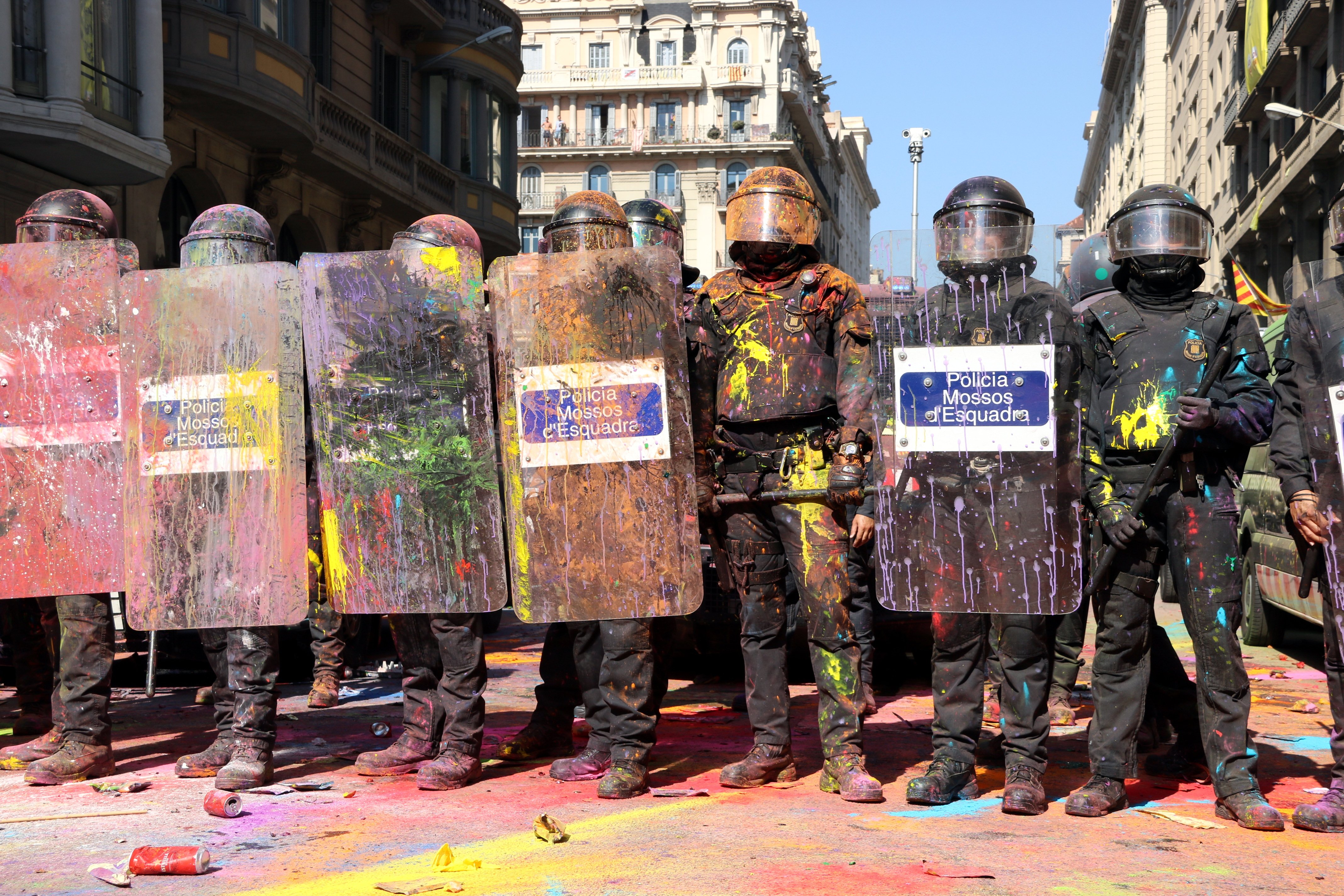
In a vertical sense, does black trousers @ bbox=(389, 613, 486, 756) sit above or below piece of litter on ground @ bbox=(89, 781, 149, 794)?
above

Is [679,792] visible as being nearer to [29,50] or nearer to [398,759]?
[398,759]

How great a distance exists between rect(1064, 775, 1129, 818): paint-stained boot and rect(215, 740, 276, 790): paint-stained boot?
2953mm

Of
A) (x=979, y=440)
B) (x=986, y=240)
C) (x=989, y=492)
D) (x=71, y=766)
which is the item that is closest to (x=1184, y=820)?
(x=989, y=492)

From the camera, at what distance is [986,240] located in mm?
4762

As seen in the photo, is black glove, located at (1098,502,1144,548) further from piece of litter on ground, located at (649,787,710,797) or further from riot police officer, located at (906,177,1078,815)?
piece of litter on ground, located at (649,787,710,797)

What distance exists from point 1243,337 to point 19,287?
4.68 meters

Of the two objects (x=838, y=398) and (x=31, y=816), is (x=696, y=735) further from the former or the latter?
(x=31, y=816)

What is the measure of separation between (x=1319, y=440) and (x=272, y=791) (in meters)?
3.95

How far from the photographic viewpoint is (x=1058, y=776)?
5.07 meters

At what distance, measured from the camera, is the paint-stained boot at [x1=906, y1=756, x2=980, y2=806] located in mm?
4562

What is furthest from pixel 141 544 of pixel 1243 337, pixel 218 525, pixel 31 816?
pixel 1243 337

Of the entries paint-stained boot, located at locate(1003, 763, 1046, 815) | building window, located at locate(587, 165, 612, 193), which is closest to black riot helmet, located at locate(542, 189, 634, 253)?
paint-stained boot, located at locate(1003, 763, 1046, 815)

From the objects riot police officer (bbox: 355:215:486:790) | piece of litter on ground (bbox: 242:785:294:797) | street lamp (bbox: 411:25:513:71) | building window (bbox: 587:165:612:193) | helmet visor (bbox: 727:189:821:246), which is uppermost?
building window (bbox: 587:165:612:193)

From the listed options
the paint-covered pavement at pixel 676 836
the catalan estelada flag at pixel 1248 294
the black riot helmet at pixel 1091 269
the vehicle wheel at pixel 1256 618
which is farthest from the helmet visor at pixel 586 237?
the catalan estelada flag at pixel 1248 294
